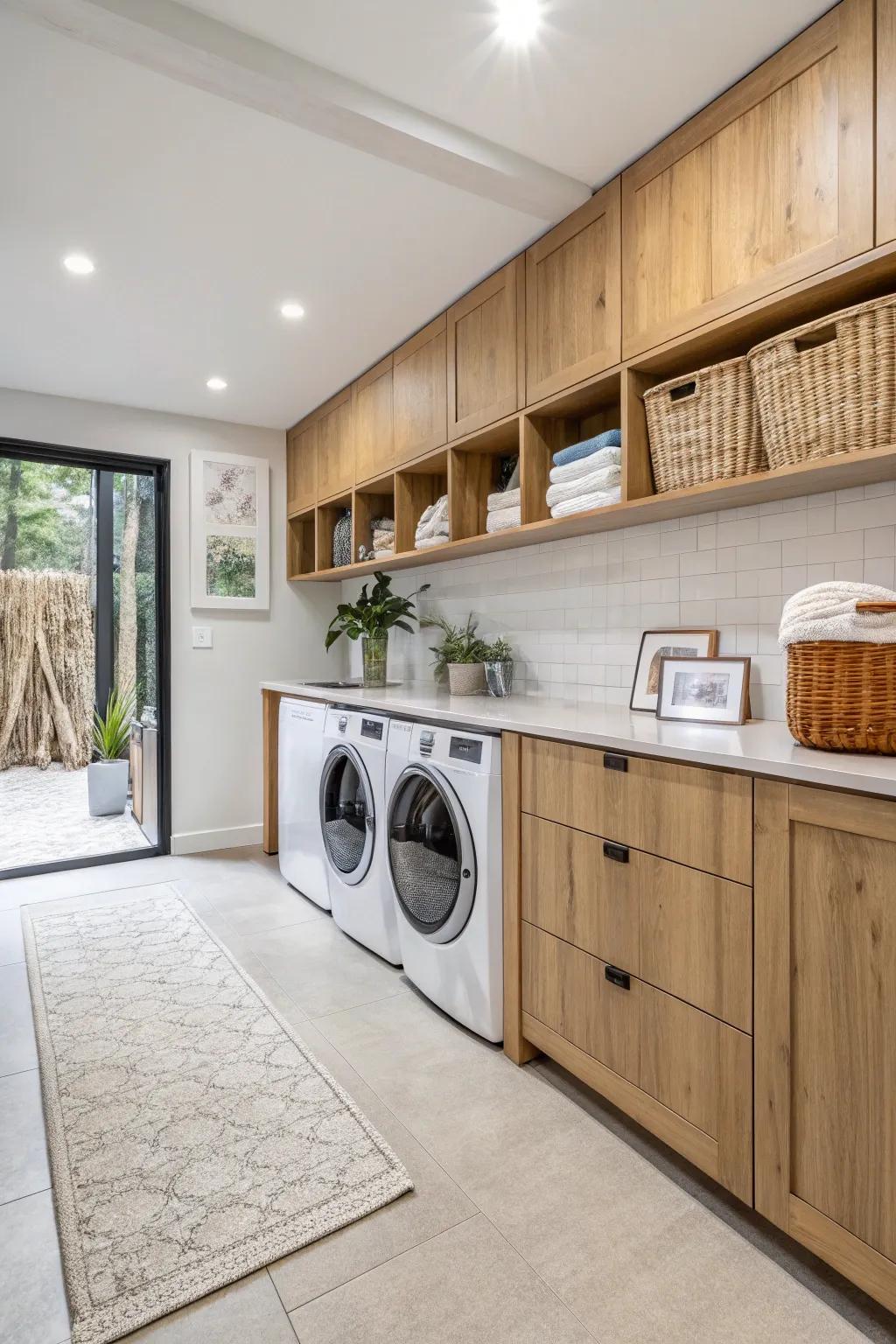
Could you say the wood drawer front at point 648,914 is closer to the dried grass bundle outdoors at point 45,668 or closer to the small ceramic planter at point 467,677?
the small ceramic planter at point 467,677

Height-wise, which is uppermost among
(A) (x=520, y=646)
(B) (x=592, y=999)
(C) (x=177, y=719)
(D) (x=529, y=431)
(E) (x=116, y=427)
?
(E) (x=116, y=427)

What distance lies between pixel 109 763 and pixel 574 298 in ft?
12.7

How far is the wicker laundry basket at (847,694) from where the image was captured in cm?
129

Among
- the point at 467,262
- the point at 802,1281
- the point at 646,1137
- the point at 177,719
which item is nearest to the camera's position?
the point at 802,1281

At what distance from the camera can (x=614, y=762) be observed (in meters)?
1.59

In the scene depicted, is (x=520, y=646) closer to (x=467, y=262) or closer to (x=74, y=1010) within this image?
(x=467, y=262)

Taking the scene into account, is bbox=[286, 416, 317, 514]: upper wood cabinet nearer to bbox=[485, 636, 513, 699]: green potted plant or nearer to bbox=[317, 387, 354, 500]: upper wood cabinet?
bbox=[317, 387, 354, 500]: upper wood cabinet

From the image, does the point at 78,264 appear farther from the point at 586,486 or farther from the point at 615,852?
the point at 615,852

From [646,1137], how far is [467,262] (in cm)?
255

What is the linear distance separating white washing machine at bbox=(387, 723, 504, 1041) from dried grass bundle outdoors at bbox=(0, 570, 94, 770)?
3.54 metres

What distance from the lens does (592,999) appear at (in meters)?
1.69

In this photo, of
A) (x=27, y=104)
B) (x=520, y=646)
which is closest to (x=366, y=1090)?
(x=520, y=646)

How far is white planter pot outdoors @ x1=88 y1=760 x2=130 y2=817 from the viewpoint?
4.55 meters

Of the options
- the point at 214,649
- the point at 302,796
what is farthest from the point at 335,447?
the point at 302,796
